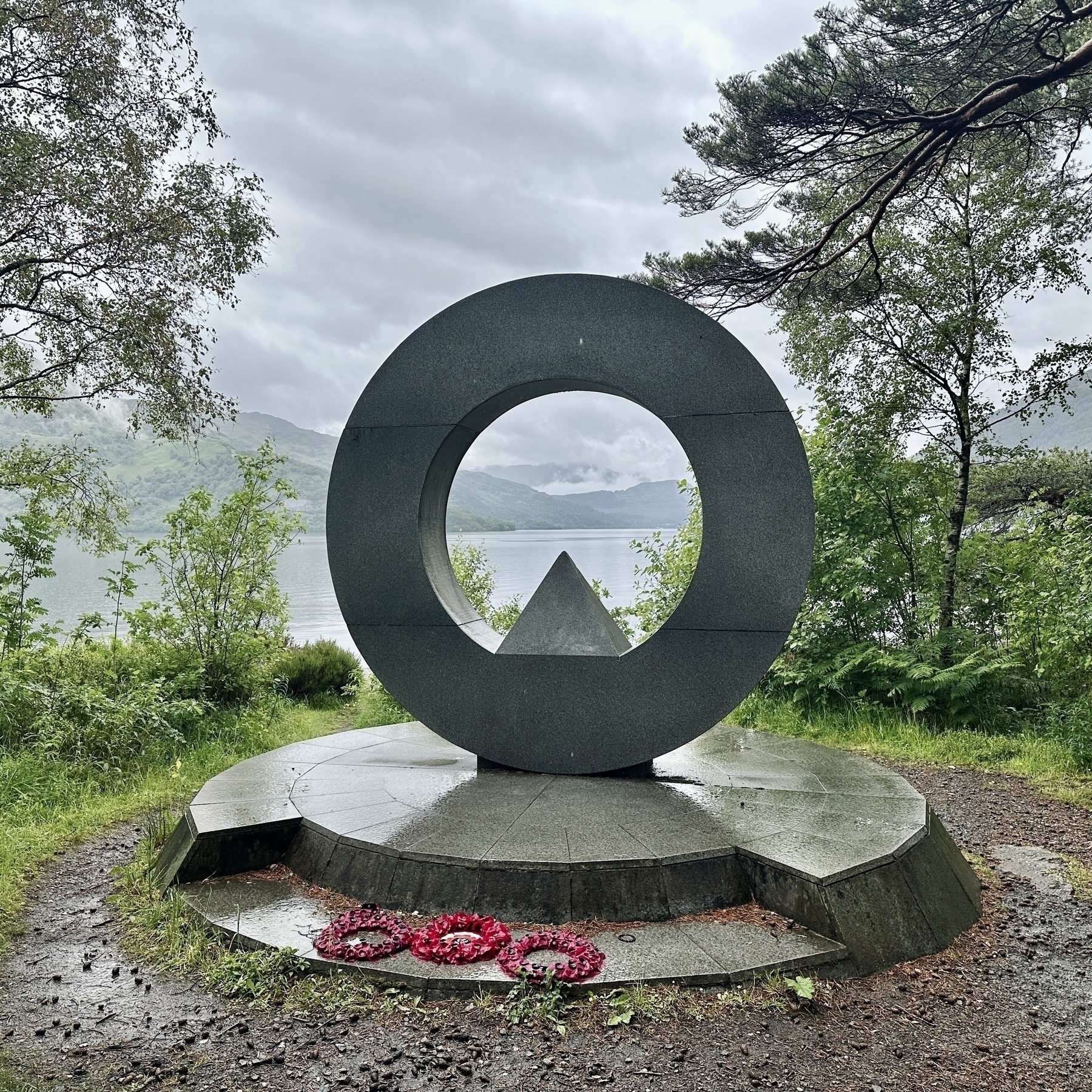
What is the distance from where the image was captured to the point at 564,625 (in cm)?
592

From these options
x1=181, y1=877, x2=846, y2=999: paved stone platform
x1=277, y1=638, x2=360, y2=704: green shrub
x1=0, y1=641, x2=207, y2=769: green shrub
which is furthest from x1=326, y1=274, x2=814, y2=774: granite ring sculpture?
x1=277, y1=638, x2=360, y2=704: green shrub

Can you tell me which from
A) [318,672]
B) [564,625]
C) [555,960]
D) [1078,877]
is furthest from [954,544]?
[318,672]

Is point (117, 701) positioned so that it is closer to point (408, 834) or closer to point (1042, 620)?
point (408, 834)

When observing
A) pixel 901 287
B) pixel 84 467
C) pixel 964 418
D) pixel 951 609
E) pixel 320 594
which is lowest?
pixel 320 594

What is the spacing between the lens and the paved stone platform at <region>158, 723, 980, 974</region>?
4180 mm

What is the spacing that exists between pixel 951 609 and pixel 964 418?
2.32 metres

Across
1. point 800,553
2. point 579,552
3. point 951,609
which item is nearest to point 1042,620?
point 951,609

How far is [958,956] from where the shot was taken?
414 cm

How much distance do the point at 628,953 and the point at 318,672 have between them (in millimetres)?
8576

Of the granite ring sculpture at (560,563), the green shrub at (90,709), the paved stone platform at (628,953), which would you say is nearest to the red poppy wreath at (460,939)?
the paved stone platform at (628,953)

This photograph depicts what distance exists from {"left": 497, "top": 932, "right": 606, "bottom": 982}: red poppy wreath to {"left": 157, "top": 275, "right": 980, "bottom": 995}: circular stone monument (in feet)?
0.38

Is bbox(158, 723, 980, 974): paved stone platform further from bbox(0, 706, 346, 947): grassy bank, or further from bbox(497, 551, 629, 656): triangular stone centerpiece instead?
bbox(0, 706, 346, 947): grassy bank

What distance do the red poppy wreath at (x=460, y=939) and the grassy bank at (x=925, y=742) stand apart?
4.93 metres

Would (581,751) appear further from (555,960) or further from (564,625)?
(555,960)
